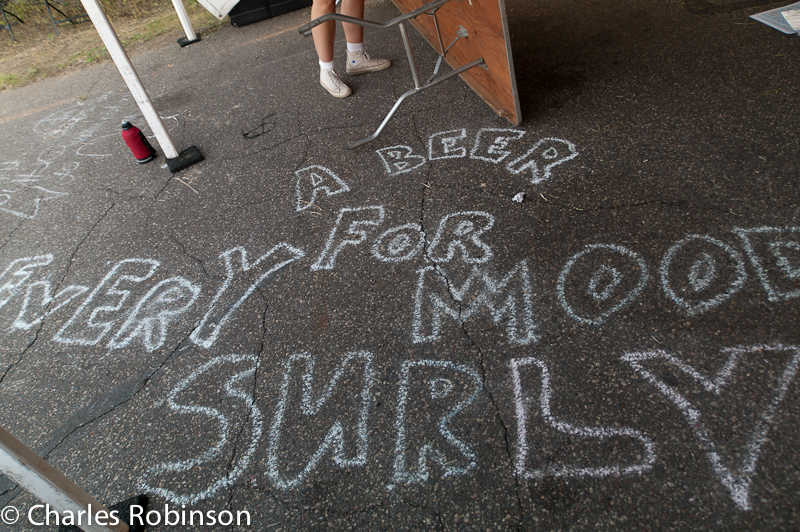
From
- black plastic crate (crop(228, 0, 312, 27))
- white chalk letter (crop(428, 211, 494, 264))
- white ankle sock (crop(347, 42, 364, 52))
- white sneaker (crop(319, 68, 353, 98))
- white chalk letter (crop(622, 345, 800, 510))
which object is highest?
black plastic crate (crop(228, 0, 312, 27))

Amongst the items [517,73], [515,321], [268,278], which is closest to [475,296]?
[515,321]

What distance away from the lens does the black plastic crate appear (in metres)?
6.20

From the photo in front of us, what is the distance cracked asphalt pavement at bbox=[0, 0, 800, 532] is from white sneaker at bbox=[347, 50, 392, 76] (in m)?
0.46

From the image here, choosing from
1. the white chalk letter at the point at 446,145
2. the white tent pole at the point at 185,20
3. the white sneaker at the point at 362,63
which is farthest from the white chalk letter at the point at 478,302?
the white tent pole at the point at 185,20

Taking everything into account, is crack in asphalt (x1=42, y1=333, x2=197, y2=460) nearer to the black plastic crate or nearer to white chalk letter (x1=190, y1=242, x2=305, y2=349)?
white chalk letter (x1=190, y1=242, x2=305, y2=349)

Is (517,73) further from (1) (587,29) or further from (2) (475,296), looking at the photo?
(2) (475,296)

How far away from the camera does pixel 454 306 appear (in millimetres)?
2293

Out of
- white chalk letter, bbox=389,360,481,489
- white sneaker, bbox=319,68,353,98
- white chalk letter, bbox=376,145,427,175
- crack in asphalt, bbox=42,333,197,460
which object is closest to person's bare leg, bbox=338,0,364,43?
white sneaker, bbox=319,68,353,98

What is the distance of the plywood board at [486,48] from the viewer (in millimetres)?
2883

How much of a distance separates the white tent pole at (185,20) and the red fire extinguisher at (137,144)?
120 inches

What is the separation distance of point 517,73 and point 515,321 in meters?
2.56

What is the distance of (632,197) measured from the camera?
254 cm

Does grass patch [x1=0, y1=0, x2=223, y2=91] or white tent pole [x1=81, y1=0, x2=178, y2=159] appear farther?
Result: grass patch [x1=0, y1=0, x2=223, y2=91]

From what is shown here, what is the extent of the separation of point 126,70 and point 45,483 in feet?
10.1
